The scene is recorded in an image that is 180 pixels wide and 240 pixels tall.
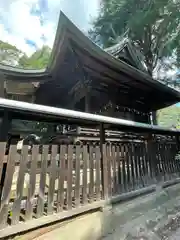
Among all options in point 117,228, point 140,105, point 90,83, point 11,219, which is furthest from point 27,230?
point 140,105

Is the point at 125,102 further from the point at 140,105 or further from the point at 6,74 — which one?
the point at 6,74

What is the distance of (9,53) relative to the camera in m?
19.4

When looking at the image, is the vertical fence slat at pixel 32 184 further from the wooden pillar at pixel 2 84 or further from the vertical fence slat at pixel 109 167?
the wooden pillar at pixel 2 84

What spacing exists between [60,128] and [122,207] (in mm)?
4404

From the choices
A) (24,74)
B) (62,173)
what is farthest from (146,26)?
(62,173)

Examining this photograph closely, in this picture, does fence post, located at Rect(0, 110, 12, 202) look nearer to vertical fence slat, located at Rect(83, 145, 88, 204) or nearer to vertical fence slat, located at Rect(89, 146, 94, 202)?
vertical fence slat, located at Rect(83, 145, 88, 204)

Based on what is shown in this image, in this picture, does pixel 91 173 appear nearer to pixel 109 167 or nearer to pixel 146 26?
pixel 109 167

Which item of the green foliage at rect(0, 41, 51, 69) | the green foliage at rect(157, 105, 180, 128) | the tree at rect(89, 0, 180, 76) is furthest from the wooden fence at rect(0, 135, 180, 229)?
the green foliage at rect(0, 41, 51, 69)

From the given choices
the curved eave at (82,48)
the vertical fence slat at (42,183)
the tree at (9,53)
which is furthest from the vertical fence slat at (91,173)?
the tree at (9,53)

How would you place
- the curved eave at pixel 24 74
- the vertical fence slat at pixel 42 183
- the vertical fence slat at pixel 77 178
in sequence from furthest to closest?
the curved eave at pixel 24 74 < the vertical fence slat at pixel 77 178 < the vertical fence slat at pixel 42 183

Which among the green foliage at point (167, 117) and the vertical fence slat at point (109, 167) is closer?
the vertical fence slat at point (109, 167)

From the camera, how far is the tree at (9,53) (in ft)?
62.7

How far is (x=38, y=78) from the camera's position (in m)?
5.80

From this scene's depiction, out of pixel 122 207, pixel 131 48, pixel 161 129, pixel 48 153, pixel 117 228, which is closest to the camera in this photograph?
pixel 48 153
